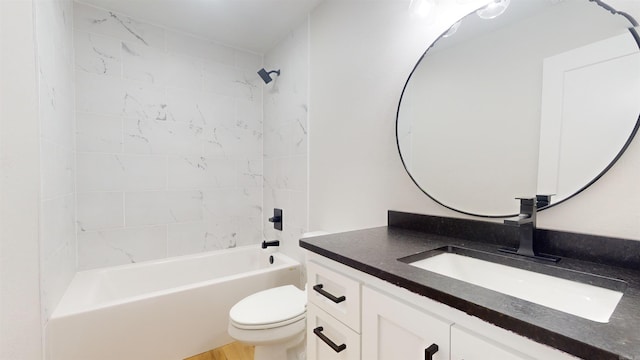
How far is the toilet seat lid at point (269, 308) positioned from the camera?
137 cm

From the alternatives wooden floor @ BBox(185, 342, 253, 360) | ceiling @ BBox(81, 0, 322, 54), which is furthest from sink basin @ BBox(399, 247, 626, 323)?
ceiling @ BBox(81, 0, 322, 54)

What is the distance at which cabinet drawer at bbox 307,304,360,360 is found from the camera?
0.81m

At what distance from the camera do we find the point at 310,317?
1001 millimetres

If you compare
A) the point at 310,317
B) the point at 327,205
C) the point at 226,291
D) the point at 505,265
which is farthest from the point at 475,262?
the point at 226,291

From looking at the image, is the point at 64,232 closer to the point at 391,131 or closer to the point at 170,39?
the point at 170,39

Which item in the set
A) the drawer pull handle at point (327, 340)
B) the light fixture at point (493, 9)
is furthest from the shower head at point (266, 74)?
the drawer pull handle at point (327, 340)

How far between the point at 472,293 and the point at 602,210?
0.57m

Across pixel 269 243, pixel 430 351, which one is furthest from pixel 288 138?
pixel 430 351

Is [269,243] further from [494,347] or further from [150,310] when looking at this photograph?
[494,347]

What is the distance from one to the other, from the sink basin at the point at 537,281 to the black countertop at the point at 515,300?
0.09 ft

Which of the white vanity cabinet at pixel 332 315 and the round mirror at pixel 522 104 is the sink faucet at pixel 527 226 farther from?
the white vanity cabinet at pixel 332 315

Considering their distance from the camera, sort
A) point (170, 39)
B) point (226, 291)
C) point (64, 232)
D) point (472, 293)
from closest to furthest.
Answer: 1. point (472, 293)
2. point (64, 232)
3. point (226, 291)
4. point (170, 39)

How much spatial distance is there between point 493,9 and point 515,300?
103 cm

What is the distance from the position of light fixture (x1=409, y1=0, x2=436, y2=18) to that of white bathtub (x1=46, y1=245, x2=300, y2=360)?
1806 mm
